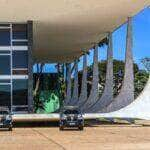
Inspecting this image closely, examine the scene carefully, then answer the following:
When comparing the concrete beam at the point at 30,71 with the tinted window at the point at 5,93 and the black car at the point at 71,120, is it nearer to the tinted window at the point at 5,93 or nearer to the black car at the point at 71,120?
the tinted window at the point at 5,93

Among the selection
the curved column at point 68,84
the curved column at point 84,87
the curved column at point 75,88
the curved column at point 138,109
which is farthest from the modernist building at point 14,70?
the curved column at point 68,84

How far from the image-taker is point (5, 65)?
4494cm

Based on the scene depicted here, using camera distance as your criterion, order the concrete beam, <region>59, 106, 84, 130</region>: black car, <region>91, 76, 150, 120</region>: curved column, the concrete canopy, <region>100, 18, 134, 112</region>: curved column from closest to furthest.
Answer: <region>59, 106, 84, 130</region>: black car → the concrete canopy → the concrete beam → <region>91, 76, 150, 120</region>: curved column → <region>100, 18, 134, 112</region>: curved column

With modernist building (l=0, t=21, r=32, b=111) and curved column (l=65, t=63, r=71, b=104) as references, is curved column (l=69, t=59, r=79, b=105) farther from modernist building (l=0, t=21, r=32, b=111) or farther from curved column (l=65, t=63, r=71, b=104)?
modernist building (l=0, t=21, r=32, b=111)

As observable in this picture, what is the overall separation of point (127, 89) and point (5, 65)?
1089cm

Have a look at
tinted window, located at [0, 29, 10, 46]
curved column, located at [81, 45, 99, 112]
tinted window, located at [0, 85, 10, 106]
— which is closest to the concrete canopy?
tinted window, located at [0, 29, 10, 46]

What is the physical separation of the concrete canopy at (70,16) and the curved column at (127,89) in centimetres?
200

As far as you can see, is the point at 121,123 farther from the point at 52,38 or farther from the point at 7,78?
the point at 52,38

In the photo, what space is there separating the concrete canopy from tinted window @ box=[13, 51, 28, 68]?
261 centimetres

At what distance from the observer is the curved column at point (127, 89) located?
4866 cm

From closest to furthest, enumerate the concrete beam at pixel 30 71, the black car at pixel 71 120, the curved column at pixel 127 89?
the black car at pixel 71 120
the concrete beam at pixel 30 71
the curved column at pixel 127 89

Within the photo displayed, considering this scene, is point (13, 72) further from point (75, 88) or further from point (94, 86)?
point (75, 88)

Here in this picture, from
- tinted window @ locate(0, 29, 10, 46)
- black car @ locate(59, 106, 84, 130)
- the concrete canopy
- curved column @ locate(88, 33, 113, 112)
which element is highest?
the concrete canopy

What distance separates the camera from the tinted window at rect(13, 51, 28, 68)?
4509cm
